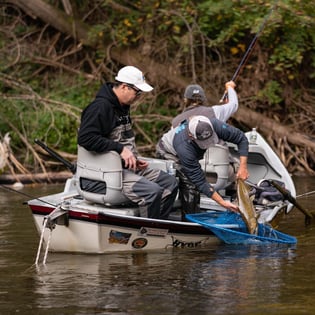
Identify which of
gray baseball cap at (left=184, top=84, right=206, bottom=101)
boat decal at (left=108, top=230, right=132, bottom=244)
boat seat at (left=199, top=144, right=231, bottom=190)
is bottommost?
boat decal at (left=108, top=230, right=132, bottom=244)

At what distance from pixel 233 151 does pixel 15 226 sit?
2574mm

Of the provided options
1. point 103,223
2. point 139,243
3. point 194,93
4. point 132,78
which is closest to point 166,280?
point 103,223

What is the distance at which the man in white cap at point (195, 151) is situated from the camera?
908 centimetres

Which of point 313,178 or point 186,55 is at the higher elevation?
point 186,55

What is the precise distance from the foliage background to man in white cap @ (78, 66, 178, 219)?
5914 millimetres

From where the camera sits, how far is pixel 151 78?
54.3ft

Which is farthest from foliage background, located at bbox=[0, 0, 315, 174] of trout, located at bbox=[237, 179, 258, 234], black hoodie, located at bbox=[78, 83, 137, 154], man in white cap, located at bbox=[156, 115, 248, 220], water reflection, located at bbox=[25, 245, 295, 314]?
water reflection, located at bbox=[25, 245, 295, 314]

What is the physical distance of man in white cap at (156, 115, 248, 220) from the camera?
908 cm

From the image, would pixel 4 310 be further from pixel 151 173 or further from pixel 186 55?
pixel 186 55

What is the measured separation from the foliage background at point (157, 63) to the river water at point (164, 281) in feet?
18.3

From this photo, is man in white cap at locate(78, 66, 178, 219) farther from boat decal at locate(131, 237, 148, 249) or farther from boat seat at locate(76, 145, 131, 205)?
boat decal at locate(131, 237, 148, 249)

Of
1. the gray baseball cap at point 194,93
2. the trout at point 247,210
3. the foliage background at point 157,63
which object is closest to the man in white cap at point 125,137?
the trout at point 247,210

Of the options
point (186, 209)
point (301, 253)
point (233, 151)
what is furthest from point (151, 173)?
point (233, 151)

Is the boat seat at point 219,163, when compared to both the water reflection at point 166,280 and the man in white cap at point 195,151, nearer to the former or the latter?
the man in white cap at point 195,151
